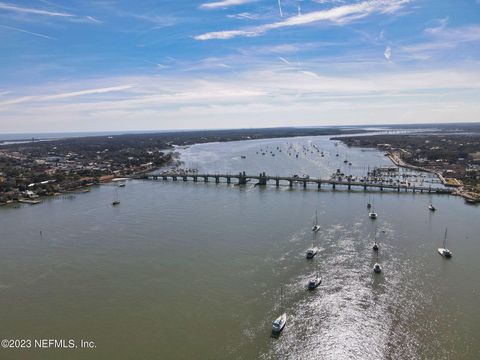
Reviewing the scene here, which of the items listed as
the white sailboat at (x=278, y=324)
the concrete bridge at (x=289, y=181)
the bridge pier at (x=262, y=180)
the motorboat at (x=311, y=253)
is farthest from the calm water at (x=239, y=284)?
the bridge pier at (x=262, y=180)

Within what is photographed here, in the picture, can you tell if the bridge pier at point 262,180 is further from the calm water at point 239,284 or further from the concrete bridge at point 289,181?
the calm water at point 239,284

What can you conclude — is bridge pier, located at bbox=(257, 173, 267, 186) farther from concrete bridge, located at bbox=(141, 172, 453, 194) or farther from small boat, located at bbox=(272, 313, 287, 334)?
small boat, located at bbox=(272, 313, 287, 334)

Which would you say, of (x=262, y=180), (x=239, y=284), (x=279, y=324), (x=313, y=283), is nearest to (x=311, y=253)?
(x=313, y=283)

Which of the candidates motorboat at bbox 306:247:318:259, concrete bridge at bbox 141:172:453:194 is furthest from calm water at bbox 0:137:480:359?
concrete bridge at bbox 141:172:453:194

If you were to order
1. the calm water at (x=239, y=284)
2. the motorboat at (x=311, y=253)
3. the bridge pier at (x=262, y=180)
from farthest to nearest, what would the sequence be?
the bridge pier at (x=262, y=180) → the motorboat at (x=311, y=253) → the calm water at (x=239, y=284)

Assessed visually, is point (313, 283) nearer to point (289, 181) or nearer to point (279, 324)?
point (279, 324)
